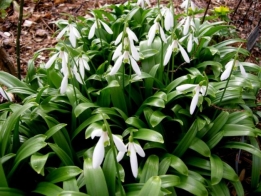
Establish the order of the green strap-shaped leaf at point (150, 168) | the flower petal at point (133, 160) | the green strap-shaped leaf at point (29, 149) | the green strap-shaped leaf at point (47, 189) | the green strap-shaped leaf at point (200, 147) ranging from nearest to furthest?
the flower petal at point (133, 160)
the green strap-shaped leaf at point (47, 189)
the green strap-shaped leaf at point (29, 149)
the green strap-shaped leaf at point (150, 168)
the green strap-shaped leaf at point (200, 147)

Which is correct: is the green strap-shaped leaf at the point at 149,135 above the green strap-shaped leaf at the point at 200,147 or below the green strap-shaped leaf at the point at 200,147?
above

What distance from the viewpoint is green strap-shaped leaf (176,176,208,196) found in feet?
7.49

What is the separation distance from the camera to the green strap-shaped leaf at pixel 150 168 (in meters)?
2.37

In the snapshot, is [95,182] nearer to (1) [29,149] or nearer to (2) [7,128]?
(1) [29,149]

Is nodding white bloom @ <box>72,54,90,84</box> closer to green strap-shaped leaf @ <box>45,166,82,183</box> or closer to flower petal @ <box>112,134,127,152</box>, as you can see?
green strap-shaped leaf @ <box>45,166,82,183</box>

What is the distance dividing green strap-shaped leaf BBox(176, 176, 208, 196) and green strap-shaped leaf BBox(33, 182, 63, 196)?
89cm

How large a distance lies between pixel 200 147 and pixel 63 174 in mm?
1116

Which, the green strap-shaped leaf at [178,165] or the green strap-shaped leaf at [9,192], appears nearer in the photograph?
the green strap-shaped leaf at [9,192]

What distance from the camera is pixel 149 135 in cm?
243

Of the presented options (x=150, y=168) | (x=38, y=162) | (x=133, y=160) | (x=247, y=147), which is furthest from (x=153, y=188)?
(x=247, y=147)

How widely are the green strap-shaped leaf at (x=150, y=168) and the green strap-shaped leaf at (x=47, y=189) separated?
0.62 m

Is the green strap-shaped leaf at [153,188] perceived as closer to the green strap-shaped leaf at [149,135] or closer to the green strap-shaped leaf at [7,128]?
the green strap-shaped leaf at [149,135]

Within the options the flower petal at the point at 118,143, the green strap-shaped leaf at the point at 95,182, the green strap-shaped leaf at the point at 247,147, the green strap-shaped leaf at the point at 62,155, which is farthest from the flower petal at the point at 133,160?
the green strap-shaped leaf at the point at 247,147

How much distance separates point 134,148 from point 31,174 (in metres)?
1.16
